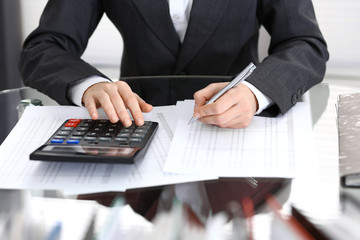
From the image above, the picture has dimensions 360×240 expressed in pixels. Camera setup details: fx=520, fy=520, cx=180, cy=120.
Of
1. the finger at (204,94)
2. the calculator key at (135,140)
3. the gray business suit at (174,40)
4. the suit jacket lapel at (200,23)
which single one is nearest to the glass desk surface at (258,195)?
the calculator key at (135,140)

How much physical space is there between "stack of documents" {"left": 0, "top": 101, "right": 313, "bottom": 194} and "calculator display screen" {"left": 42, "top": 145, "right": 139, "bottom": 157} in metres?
0.03

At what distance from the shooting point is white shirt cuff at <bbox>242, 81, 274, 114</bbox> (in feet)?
2.95

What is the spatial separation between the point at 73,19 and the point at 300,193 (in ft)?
2.52

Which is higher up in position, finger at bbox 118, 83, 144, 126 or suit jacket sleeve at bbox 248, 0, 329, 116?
finger at bbox 118, 83, 144, 126

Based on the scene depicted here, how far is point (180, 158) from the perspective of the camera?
0.75m

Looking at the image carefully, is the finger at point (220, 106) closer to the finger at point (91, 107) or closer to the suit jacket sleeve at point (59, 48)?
the finger at point (91, 107)

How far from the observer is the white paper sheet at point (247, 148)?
2.37 ft

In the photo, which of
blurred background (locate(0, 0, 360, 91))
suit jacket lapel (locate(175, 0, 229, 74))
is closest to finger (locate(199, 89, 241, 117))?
suit jacket lapel (locate(175, 0, 229, 74))

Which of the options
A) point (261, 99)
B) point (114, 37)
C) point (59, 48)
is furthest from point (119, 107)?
point (114, 37)

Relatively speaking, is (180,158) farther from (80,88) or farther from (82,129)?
(80,88)

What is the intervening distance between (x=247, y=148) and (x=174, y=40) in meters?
0.56

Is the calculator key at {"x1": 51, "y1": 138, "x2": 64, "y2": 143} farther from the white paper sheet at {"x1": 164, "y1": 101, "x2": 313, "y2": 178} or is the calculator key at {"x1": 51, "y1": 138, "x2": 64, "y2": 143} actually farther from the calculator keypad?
the white paper sheet at {"x1": 164, "y1": 101, "x2": 313, "y2": 178}

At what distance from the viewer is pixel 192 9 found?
1.22m

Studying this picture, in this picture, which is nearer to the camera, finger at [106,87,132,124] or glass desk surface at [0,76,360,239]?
glass desk surface at [0,76,360,239]
